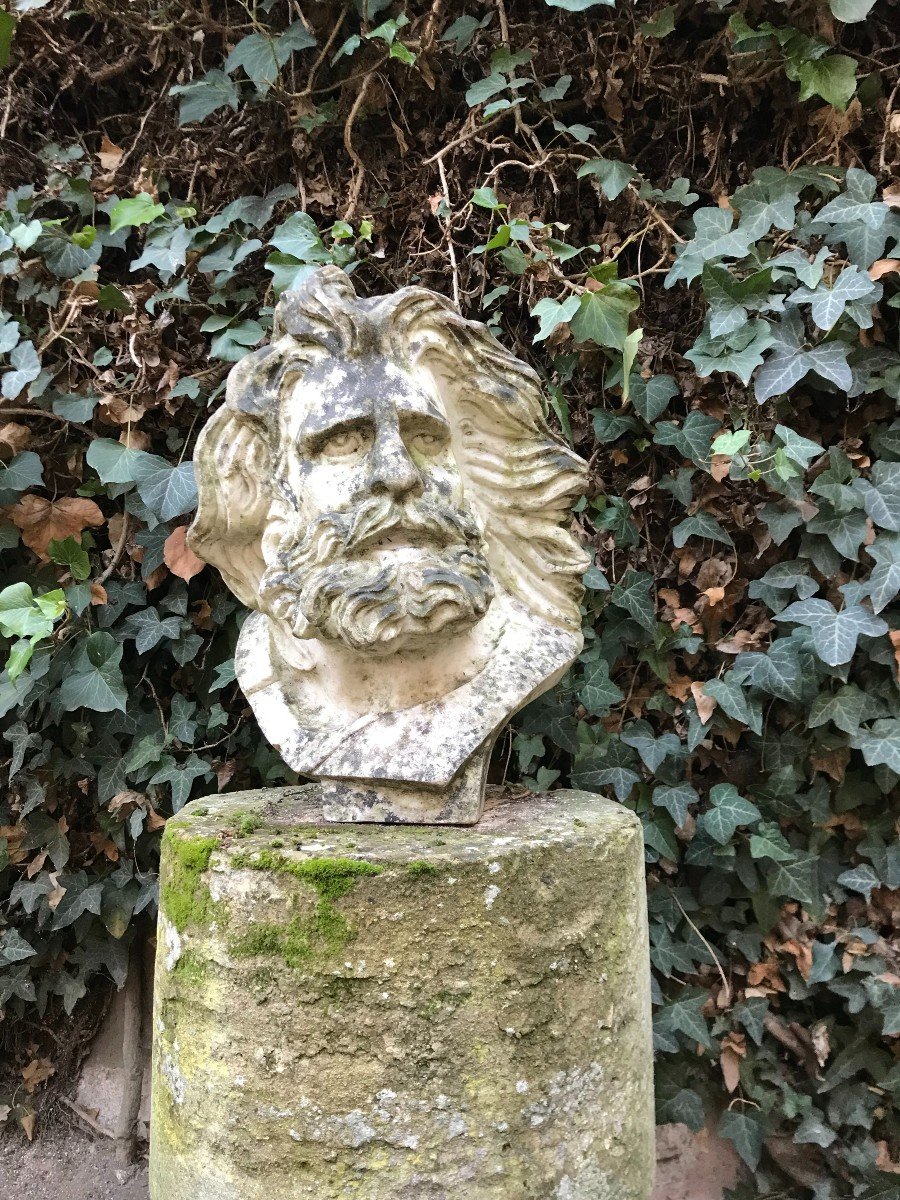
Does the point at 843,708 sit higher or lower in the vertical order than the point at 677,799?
higher

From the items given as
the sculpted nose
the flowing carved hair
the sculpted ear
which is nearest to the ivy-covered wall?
the flowing carved hair

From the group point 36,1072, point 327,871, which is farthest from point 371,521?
point 36,1072

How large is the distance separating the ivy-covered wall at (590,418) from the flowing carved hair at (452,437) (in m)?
0.47

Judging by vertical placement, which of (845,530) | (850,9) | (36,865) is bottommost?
(36,865)

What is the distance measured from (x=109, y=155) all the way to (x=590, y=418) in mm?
1540

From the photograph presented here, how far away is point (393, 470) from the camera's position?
1.39 m

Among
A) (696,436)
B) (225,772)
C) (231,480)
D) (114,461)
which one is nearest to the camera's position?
(231,480)

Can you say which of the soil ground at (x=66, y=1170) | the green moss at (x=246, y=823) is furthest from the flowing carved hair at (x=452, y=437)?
the soil ground at (x=66, y=1170)

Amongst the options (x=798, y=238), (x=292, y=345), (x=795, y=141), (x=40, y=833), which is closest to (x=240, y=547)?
(x=292, y=345)

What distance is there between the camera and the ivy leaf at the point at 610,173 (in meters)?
2.15

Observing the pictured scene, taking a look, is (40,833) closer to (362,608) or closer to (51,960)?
(51,960)

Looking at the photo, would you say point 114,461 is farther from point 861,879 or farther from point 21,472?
point 861,879

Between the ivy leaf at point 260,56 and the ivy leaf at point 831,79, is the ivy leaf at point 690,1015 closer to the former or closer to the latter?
the ivy leaf at point 831,79

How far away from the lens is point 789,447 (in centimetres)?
194
